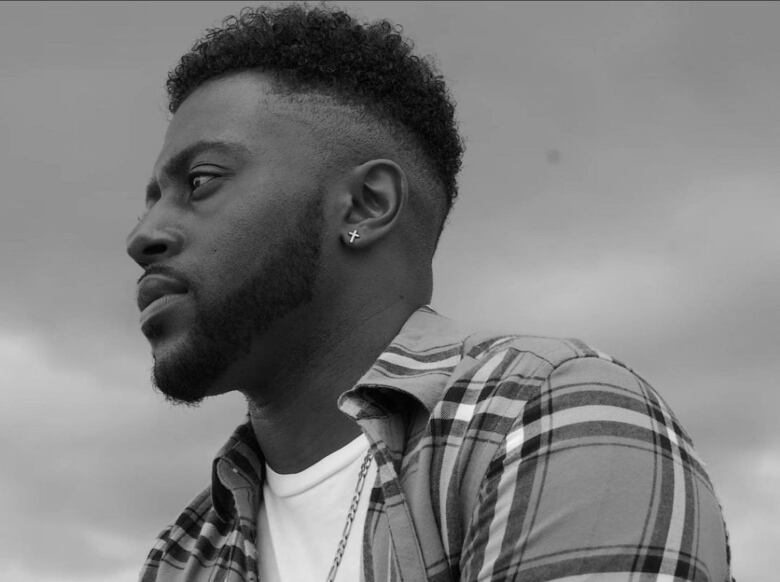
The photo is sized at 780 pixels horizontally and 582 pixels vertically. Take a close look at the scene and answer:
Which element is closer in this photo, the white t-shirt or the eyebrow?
the white t-shirt

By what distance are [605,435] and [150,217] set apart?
232cm

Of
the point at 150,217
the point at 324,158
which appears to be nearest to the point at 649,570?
the point at 324,158

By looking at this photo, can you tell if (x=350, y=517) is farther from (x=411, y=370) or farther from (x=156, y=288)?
(x=156, y=288)

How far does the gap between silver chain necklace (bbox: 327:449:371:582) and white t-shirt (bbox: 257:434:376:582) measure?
0.02 metres

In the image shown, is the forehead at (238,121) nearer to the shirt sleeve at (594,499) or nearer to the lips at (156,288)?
the lips at (156,288)

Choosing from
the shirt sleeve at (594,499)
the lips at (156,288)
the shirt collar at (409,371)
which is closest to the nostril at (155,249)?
the lips at (156,288)

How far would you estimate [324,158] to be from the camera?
466 centimetres

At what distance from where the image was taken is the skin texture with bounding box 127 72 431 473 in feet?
14.6

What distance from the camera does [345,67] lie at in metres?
5.13

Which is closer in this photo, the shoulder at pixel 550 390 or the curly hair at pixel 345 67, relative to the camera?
the shoulder at pixel 550 390

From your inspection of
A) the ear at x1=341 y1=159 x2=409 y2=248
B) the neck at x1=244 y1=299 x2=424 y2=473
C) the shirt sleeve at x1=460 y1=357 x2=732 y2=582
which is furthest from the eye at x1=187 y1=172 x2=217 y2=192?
the shirt sleeve at x1=460 y1=357 x2=732 y2=582

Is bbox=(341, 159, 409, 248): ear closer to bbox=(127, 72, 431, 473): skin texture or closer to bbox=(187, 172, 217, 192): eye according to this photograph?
bbox=(127, 72, 431, 473): skin texture

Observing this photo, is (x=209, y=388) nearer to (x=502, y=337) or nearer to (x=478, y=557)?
(x=502, y=337)

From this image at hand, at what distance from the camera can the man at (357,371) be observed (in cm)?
319
